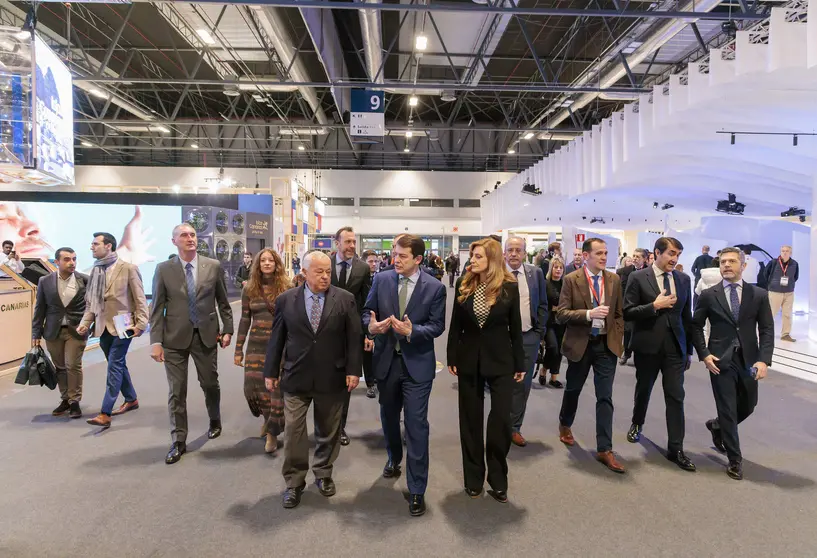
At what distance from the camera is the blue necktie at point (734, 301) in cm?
306

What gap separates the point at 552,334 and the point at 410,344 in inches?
98.8

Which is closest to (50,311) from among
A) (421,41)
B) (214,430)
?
(214,430)

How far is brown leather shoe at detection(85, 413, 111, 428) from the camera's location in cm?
382

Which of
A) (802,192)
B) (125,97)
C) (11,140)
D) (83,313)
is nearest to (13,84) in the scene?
(11,140)

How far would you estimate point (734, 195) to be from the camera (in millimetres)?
12320

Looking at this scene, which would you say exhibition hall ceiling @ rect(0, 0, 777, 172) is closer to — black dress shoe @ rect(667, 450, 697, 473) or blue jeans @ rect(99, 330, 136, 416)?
blue jeans @ rect(99, 330, 136, 416)

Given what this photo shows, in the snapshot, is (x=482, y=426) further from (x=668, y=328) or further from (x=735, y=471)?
(x=735, y=471)

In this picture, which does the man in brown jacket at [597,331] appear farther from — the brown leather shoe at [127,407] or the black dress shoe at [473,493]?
the brown leather shoe at [127,407]

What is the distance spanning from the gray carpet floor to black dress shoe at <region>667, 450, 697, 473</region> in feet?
0.16

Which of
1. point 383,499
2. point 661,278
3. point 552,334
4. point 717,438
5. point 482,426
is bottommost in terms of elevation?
point 383,499

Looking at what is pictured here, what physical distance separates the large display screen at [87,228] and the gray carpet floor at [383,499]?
9898 millimetres

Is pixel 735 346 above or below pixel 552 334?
above

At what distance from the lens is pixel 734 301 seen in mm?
3084

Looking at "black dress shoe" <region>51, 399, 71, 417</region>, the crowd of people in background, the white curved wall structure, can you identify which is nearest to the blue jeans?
the crowd of people in background
